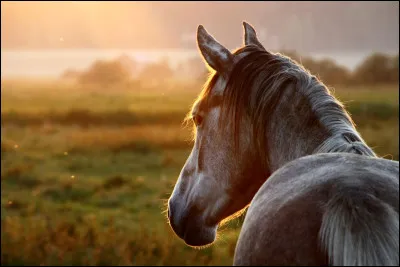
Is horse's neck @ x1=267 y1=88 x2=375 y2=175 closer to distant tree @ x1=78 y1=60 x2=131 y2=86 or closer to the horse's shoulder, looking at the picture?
the horse's shoulder

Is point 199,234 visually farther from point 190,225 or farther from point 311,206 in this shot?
point 311,206

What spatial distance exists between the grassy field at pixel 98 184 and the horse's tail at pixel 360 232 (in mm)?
1434

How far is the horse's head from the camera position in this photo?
2.95 meters

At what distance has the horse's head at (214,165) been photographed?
2.95 meters

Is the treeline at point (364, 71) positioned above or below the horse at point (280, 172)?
Result: below

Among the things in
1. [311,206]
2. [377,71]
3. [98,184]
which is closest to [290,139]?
[311,206]

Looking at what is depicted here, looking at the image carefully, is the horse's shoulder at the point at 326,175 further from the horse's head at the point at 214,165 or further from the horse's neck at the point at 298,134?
the horse's head at the point at 214,165

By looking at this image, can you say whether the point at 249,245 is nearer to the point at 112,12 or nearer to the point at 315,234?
the point at 315,234

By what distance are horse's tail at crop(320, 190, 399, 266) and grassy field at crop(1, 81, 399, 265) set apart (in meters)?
1.43

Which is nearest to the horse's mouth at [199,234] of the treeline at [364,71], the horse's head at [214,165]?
the horse's head at [214,165]

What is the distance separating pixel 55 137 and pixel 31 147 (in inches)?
93.7

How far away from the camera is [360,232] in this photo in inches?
67.7

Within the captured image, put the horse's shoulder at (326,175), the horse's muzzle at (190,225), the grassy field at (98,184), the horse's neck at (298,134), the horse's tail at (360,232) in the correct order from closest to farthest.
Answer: the horse's tail at (360,232) → the horse's shoulder at (326,175) → the horse's neck at (298,134) → the horse's muzzle at (190,225) → the grassy field at (98,184)

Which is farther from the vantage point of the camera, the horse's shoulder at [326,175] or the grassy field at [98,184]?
the grassy field at [98,184]
